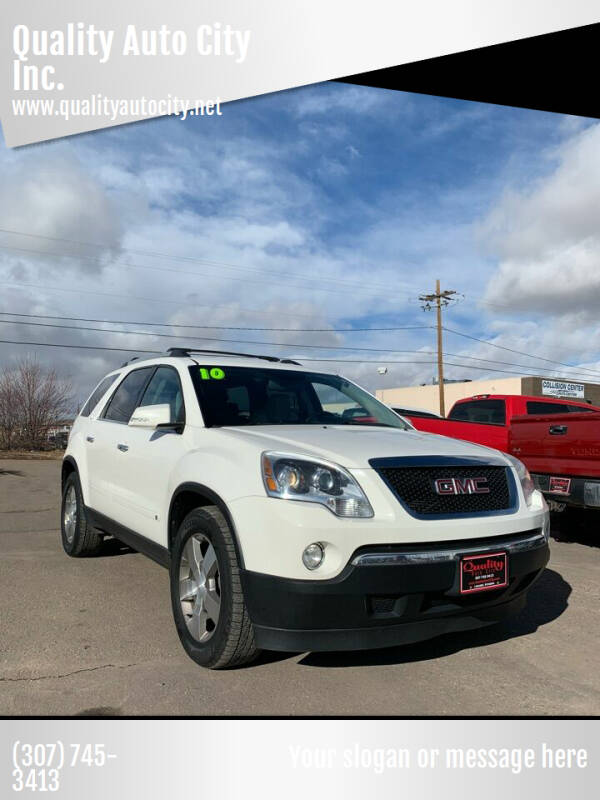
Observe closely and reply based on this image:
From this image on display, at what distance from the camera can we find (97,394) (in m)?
5.85

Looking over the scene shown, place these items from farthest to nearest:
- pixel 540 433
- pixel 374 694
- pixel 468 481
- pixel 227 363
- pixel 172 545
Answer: pixel 540 433
pixel 227 363
pixel 172 545
pixel 468 481
pixel 374 694

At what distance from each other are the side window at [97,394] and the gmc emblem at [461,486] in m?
3.48

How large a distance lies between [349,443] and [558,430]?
150 inches

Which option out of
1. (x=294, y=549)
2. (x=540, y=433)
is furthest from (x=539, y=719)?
(x=540, y=433)

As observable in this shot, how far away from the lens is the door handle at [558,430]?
620cm

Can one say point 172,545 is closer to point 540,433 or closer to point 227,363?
point 227,363

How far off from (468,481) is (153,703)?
1856 mm

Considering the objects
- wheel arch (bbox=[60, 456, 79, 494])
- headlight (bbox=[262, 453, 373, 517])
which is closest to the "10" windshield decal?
headlight (bbox=[262, 453, 373, 517])

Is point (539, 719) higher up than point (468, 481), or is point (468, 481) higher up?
point (468, 481)

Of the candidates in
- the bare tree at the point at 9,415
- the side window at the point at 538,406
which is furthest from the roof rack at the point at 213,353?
the bare tree at the point at 9,415

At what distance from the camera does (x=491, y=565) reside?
3.08m

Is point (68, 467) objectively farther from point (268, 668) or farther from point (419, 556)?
point (419, 556)

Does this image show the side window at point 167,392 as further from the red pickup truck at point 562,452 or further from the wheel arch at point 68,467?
Result: the red pickup truck at point 562,452

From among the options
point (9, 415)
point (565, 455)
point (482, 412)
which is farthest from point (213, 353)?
point (9, 415)
